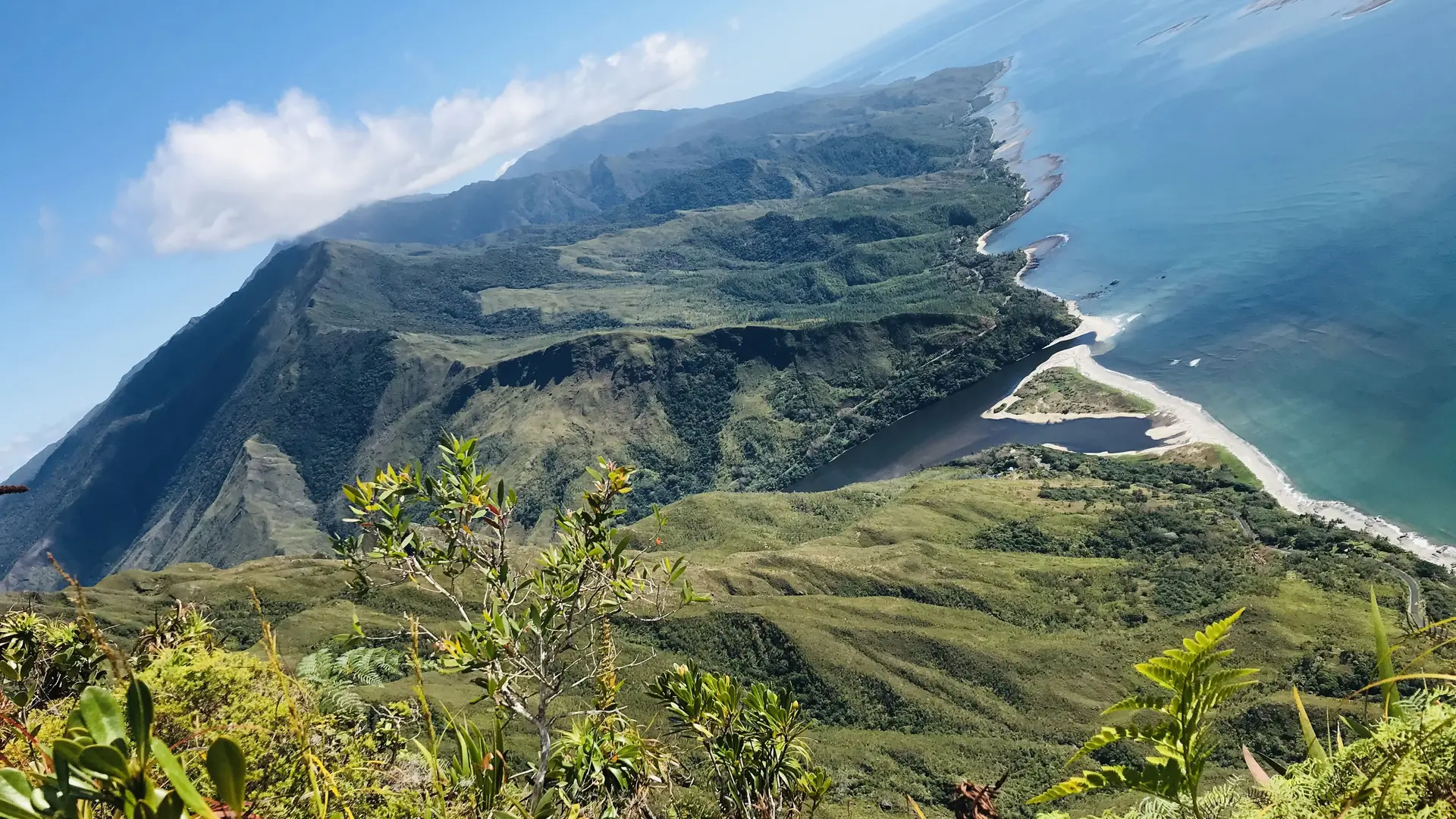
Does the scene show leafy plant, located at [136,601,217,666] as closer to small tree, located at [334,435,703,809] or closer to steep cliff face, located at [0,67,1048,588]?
small tree, located at [334,435,703,809]

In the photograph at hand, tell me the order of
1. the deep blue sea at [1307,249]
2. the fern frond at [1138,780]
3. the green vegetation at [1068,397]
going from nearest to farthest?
the fern frond at [1138,780], the deep blue sea at [1307,249], the green vegetation at [1068,397]

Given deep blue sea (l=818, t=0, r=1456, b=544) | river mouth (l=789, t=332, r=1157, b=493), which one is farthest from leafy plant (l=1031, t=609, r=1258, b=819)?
river mouth (l=789, t=332, r=1157, b=493)

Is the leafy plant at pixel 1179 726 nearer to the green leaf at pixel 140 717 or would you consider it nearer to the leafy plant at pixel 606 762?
the green leaf at pixel 140 717

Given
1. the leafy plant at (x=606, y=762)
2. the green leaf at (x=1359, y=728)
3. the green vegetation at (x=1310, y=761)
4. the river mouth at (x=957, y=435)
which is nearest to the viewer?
the green vegetation at (x=1310, y=761)

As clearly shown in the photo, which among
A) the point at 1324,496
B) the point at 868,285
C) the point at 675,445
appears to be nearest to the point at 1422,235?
the point at 1324,496

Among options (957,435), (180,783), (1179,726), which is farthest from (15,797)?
(957,435)

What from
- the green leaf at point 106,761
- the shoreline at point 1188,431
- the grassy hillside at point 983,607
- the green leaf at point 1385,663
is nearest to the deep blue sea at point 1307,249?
the shoreline at point 1188,431

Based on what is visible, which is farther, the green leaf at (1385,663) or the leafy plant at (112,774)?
the green leaf at (1385,663)
